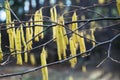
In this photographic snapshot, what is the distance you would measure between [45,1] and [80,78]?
192 centimetres

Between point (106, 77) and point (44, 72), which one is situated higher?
point (44, 72)

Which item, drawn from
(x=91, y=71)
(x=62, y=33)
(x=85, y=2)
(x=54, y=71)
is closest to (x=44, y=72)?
(x=62, y=33)

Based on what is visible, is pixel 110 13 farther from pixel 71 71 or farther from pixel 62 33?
pixel 62 33

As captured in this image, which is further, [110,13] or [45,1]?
[45,1]

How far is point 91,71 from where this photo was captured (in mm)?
8914

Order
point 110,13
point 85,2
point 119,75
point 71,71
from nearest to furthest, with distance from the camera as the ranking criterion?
point 85,2
point 110,13
point 119,75
point 71,71

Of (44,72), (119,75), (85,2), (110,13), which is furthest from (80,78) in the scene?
(44,72)

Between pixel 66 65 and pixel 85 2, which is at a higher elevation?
pixel 85 2

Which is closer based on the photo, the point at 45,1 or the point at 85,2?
the point at 85,2

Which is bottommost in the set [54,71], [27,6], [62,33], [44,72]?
[54,71]

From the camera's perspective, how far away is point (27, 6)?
8.89m

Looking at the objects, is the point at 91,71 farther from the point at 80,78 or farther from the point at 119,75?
the point at 119,75

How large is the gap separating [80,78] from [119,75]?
97 centimetres

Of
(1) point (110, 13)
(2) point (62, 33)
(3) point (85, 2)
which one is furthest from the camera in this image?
(1) point (110, 13)
